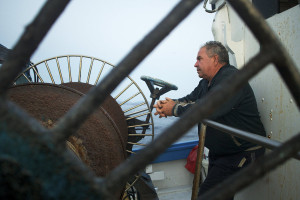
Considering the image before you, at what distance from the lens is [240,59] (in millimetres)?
1729

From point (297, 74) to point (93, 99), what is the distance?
0.29 metres

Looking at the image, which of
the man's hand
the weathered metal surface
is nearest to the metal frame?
the weathered metal surface

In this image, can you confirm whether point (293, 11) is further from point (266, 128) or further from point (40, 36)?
point (40, 36)

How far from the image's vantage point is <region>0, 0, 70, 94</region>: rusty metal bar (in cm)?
23

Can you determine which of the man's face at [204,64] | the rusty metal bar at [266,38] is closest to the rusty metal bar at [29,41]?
the rusty metal bar at [266,38]

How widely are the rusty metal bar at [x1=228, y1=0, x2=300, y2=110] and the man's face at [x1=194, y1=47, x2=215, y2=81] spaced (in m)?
1.46

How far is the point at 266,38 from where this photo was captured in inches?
11.3

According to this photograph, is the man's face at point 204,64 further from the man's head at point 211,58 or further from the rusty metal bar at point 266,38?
the rusty metal bar at point 266,38

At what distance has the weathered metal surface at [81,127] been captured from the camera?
93cm

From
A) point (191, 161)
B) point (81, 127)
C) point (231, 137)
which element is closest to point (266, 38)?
point (81, 127)

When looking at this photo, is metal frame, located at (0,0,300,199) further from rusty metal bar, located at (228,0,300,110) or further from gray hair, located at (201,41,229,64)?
gray hair, located at (201,41,229,64)

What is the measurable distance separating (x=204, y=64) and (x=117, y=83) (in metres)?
1.57

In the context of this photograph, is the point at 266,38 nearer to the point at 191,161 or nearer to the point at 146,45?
the point at 146,45

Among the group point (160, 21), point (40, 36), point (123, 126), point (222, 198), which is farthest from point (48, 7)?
point (123, 126)
